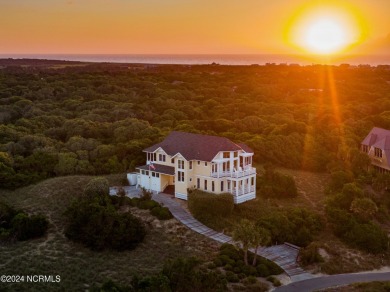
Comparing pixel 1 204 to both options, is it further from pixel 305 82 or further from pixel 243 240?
pixel 305 82

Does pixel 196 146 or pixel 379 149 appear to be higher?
pixel 196 146

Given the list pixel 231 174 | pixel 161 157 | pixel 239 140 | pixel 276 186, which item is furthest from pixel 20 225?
pixel 239 140

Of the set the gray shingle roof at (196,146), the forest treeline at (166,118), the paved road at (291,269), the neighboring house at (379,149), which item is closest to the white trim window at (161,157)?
the gray shingle roof at (196,146)

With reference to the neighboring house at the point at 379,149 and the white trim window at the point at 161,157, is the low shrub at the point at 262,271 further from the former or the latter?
the neighboring house at the point at 379,149

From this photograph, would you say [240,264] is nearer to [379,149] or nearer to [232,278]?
[232,278]

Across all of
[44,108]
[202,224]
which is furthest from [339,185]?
[44,108]

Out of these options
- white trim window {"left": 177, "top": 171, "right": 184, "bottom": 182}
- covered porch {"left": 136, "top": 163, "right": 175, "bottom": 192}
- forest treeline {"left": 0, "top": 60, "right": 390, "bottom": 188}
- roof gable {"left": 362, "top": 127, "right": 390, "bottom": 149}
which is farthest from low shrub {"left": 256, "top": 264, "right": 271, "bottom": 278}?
roof gable {"left": 362, "top": 127, "right": 390, "bottom": 149}
